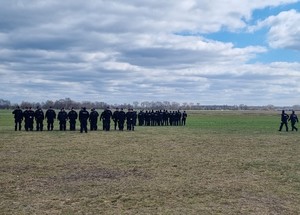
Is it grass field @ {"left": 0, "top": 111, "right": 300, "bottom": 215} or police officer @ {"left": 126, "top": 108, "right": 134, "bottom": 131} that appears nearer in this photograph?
grass field @ {"left": 0, "top": 111, "right": 300, "bottom": 215}

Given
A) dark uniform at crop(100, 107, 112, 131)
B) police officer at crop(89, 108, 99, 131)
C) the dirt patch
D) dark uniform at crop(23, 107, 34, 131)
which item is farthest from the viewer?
dark uniform at crop(100, 107, 112, 131)

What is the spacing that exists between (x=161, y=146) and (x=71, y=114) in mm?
10866

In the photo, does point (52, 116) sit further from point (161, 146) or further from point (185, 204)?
point (185, 204)

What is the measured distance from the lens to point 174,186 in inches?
432

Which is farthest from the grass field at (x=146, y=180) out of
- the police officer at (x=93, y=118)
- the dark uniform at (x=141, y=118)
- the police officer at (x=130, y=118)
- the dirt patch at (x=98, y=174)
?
the dark uniform at (x=141, y=118)

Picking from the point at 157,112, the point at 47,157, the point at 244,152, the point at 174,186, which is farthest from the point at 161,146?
the point at 157,112

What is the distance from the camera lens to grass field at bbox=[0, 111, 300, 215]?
8.85 meters

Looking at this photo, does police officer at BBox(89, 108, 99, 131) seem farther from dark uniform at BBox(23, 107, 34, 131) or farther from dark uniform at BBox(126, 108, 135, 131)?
dark uniform at BBox(23, 107, 34, 131)

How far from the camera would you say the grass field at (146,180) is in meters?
8.85

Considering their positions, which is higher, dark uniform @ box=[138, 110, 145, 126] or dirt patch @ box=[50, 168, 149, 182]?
dark uniform @ box=[138, 110, 145, 126]

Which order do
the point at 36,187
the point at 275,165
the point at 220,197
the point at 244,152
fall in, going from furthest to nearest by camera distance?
the point at 244,152 → the point at 275,165 → the point at 36,187 → the point at 220,197

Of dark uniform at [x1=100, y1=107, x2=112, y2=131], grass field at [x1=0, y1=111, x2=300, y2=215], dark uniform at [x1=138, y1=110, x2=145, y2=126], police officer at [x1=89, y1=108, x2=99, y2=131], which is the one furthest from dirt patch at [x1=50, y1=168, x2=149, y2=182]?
dark uniform at [x1=138, y1=110, x2=145, y2=126]

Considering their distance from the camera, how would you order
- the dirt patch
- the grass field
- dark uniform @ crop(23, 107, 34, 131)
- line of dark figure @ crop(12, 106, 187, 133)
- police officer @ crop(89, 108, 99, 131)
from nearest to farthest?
the grass field
the dirt patch
line of dark figure @ crop(12, 106, 187, 133)
dark uniform @ crop(23, 107, 34, 131)
police officer @ crop(89, 108, 99, 131)

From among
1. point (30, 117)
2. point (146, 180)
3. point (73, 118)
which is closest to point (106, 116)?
point (73, 118)
